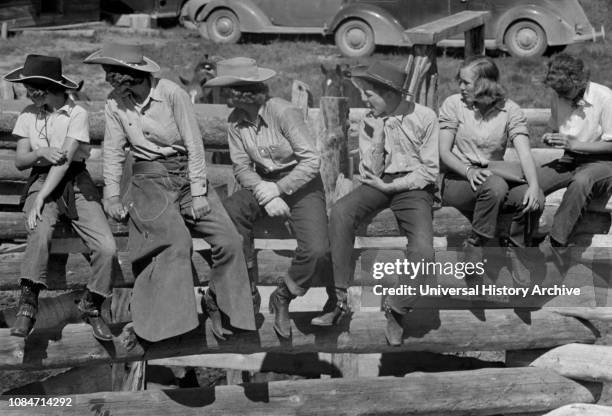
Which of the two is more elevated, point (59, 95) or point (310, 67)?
point (59, 95)

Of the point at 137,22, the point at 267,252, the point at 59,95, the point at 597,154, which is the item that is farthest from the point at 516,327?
the point at 137,22

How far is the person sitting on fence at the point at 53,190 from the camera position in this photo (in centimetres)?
672

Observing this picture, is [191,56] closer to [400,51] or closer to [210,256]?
[400,51]

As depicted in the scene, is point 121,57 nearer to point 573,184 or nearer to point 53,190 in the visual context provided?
point 53,190

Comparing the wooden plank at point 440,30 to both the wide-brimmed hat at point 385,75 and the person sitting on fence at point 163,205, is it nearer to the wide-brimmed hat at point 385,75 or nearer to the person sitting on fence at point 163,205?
the wide-brimmed hat at point 385,75

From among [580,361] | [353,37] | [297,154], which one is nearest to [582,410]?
[580,361]

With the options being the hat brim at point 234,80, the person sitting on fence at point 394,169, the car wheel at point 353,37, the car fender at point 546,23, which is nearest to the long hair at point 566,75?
the person sitting on fence at point 394,169

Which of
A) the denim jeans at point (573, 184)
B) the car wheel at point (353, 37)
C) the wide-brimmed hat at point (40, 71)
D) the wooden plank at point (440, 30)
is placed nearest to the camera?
the wide-brimmed hat at point (40, 71)

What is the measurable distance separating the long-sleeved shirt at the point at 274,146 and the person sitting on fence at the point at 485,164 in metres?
1.09

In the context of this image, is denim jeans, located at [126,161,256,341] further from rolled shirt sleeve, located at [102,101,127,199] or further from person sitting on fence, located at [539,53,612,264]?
person sitting on fence, located at [539,53,612,264]

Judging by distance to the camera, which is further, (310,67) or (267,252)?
(310,67)

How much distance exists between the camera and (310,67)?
18.3 m

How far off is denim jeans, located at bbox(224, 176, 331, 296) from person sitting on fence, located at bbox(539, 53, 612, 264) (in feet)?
Answer: 5.49

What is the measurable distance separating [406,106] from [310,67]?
36.3 feet
